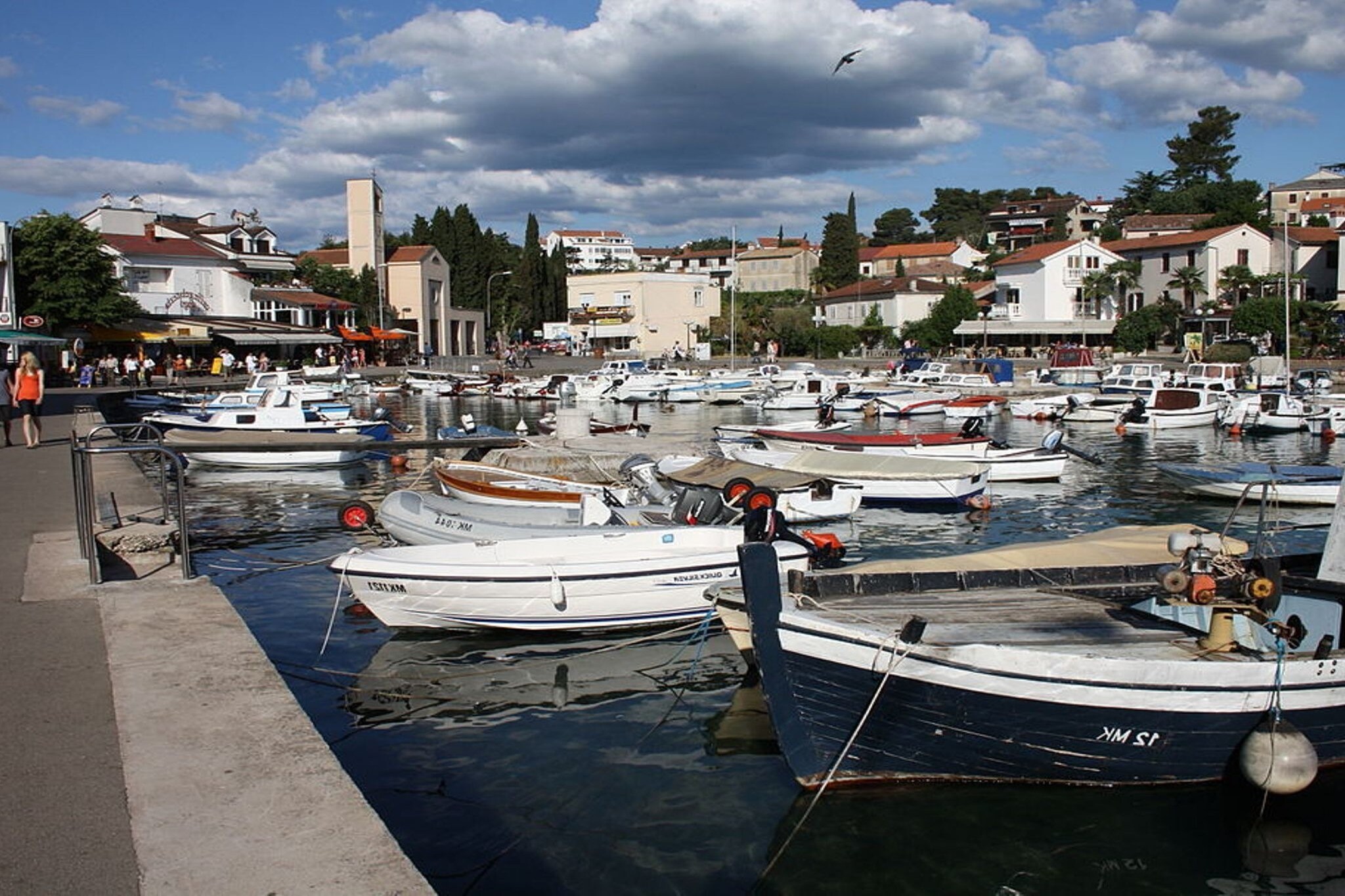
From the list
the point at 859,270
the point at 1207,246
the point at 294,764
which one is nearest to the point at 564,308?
the point at 859,270

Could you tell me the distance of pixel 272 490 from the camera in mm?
27203

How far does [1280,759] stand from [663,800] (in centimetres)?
477

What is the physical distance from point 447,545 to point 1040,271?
8782 cm

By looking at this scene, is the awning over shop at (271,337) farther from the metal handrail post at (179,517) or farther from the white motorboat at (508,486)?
the metal handrail post at (179,517)

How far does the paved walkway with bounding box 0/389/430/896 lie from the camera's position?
5.11 metres

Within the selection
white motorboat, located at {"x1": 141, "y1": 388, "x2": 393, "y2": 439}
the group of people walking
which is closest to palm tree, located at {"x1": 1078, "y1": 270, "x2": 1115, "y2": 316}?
A: white motorboat, located at {"x1": 141, "y1": 388, "x2": 393, "y2": 439}

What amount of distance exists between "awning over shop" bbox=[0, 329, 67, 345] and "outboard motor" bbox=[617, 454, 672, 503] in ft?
107

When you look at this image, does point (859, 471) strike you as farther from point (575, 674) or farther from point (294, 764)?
point (294, 764)

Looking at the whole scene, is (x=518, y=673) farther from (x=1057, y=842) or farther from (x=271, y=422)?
(x=271, y=422)

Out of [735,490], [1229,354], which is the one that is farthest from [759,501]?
[1229,354]

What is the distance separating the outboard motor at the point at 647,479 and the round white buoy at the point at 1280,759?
9.76 metres

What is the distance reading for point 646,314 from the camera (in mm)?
106750

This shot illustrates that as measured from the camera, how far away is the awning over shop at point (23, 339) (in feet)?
138

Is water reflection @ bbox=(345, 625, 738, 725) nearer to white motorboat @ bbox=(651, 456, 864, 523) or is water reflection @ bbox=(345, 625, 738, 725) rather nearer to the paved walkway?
the paved walkway
